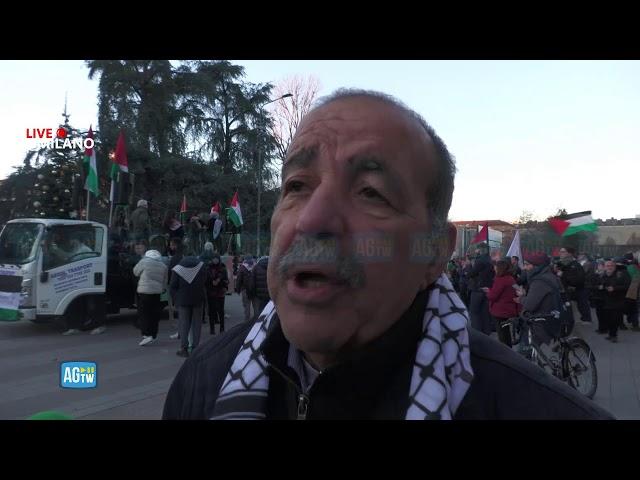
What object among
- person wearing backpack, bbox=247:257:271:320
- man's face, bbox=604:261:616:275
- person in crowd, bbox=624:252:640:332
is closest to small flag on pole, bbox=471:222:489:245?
man's face, bbox=604:261:616:275

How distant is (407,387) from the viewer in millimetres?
1021

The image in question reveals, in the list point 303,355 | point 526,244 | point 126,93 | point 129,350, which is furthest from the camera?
point 126,93

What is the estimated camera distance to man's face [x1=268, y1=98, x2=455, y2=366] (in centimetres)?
94

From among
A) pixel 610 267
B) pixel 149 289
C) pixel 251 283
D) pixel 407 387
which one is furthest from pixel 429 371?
pixel 610 267

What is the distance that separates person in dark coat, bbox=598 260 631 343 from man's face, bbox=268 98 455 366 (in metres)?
10.6

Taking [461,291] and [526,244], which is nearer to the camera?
[526,244]

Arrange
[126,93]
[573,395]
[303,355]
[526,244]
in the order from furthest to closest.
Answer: [126,93] → [526,244] → [303,355] → [573,395]

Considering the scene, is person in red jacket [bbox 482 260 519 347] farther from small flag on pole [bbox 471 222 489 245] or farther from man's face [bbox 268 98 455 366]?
man's face [bbox 268 98 455 366]

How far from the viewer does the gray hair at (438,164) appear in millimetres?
1089

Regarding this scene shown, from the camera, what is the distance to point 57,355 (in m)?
7.57
